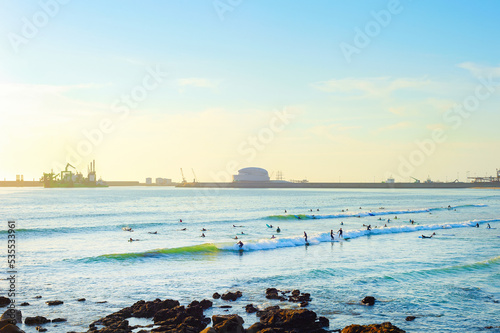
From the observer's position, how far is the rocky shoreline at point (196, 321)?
1992 centimetres

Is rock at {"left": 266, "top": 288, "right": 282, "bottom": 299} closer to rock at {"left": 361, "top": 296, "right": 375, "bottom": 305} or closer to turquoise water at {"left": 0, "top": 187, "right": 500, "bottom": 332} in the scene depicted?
turquoise water at {"left": 0, "top": 187, "right": 500, "bottom": 332}

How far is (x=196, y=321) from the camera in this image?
843 inches

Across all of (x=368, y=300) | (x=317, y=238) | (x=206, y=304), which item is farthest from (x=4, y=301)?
(x=317, y=238)

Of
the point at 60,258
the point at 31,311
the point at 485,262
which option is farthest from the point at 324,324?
the point at 60,258

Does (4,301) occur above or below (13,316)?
below

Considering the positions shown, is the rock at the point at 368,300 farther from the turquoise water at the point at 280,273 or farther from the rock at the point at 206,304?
the rock at the point at 206,304

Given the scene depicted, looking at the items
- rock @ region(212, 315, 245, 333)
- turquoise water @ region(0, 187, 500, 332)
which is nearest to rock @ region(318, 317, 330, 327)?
turquoise water @ region(0, 187, 500, 332)

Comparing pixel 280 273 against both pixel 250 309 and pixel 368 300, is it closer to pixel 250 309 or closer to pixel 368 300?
pixel 368 300

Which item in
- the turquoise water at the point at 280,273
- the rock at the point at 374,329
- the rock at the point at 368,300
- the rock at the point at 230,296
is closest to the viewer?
the rock at the point at 374,329

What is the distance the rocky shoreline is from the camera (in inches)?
784

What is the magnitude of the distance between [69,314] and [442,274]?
2824 centimetres

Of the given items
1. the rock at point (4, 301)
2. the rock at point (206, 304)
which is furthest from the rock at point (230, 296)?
the rock at point (4, 301)

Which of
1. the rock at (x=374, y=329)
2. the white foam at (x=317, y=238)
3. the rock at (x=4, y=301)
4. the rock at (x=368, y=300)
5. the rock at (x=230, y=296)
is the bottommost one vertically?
the white foam at (x=317, y=238)

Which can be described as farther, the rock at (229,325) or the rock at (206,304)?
the rock at (206,304)
